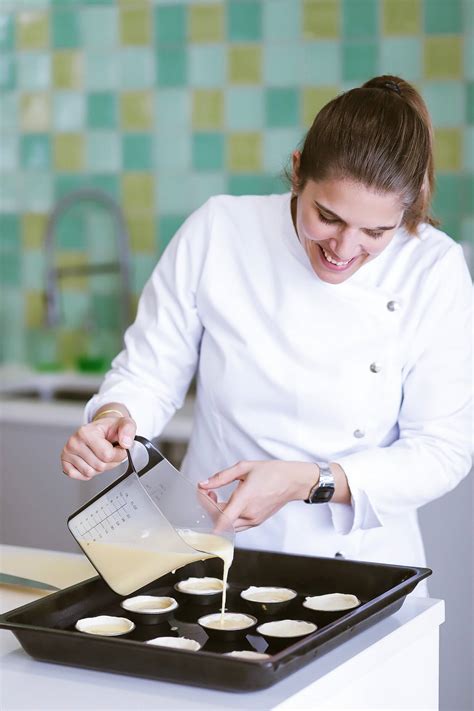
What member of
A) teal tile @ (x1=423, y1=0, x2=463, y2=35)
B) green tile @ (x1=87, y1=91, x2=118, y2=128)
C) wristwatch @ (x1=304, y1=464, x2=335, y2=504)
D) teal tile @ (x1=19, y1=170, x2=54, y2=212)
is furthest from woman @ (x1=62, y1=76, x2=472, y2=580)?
teal tile @ (x1=19, y1=170, x2=54, y2=212)

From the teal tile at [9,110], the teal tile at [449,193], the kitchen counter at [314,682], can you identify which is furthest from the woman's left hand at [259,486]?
the teal tile at [9,110]

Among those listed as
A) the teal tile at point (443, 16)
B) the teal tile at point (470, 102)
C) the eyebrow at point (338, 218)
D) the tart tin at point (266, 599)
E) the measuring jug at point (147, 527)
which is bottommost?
the tart tin at point (266, 599)

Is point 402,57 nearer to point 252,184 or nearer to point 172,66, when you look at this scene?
point 252,184

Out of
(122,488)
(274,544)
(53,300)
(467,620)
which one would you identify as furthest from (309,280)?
(53,300)

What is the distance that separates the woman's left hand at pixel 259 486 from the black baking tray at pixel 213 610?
0.06 meters

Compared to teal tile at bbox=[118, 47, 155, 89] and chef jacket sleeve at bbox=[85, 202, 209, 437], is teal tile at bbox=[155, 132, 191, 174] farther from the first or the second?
chef jacket sleeve at bbox=[85, 202, 209, 437]

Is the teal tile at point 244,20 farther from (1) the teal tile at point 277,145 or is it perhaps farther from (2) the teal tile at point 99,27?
(2) the teal tile at point 99,27

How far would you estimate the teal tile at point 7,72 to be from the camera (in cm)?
338

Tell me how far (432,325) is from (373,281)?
121 millimetres

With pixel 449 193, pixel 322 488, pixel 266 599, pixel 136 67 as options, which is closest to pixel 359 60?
pixel 449 193

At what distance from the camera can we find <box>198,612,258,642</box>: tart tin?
123 centimetres

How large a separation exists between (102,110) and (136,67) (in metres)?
0.17

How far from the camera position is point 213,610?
1.34m

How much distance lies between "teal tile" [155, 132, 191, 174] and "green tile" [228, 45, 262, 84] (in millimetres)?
226
